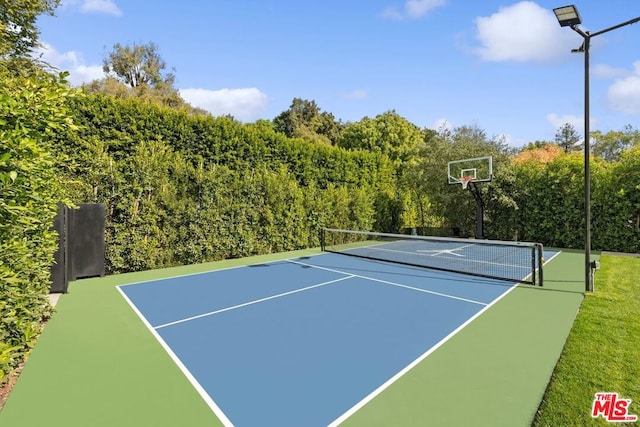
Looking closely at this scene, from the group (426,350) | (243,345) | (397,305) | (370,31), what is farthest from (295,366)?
(370,31)

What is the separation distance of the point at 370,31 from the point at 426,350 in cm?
1068

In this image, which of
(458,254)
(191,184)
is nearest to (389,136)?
(458,254)

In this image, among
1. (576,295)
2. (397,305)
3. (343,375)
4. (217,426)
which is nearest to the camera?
(217,426)

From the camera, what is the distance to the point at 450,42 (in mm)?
10422

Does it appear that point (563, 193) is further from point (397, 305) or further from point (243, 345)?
point (243, 345)

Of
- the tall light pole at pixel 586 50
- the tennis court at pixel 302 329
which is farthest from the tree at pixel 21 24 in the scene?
the tall light pole at pixel 586 50

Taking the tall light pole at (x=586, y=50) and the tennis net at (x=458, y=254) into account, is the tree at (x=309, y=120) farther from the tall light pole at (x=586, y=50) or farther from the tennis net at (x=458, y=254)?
the tall light pole at (x=586, y=50)

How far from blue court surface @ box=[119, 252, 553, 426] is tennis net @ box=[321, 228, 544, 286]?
3.02 ft

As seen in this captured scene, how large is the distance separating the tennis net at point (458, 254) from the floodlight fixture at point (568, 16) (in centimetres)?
431

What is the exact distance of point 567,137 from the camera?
55844 mm

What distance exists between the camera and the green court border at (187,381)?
3.04 meters

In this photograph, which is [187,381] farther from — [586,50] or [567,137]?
[567,137]

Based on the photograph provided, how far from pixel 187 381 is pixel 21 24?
12.0 meters

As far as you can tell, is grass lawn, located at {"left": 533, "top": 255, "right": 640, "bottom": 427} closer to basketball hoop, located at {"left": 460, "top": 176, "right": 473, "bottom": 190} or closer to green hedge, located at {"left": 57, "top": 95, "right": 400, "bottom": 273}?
basketball hoop, located at {"left": 460, "top": 176, "right": 473, "bottom": 190}
